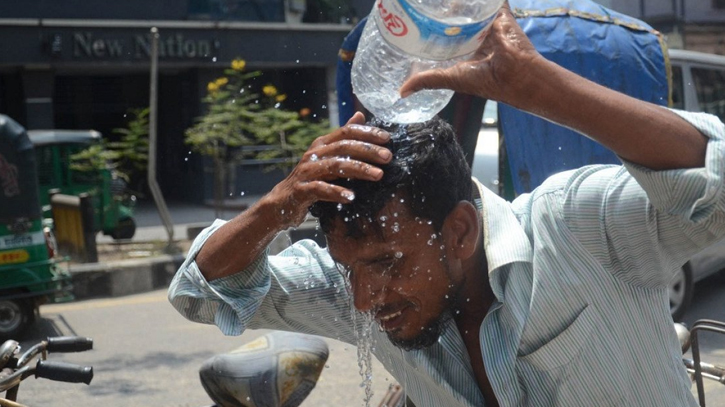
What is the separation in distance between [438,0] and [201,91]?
1535cm

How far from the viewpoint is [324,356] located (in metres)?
2.47

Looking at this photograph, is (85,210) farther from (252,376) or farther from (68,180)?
(252,376)

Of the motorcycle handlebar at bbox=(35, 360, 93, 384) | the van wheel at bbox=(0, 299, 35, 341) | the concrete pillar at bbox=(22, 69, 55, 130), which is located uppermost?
the motorcycle handlebar at bbox=(35, 360, 93, 384)

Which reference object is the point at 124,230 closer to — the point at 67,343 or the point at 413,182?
the point at 67,343

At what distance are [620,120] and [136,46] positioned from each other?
15.4 metres

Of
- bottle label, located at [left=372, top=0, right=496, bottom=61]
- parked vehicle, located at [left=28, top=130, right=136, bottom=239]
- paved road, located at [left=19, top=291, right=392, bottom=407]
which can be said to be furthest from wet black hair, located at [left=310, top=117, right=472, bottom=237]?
parked vehicle, located at [left=28, top=130, right=136, bottom=239]

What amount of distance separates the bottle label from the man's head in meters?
0.15

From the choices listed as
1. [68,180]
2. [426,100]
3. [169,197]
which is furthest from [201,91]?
[426,100]

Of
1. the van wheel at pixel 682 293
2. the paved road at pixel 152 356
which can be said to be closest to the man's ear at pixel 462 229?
the paved road at pixel 152 356

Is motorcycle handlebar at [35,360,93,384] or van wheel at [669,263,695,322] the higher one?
motorcycle handlebar at [35,360,93,384]

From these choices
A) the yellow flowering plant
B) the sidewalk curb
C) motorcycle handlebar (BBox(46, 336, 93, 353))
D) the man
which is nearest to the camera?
the man

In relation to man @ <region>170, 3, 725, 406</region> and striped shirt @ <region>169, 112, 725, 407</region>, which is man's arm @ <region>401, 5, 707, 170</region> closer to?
man @ <region>170, 3, 725, 406</region>

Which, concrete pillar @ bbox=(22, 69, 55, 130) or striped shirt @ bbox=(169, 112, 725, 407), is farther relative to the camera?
concrete pillar @ bbox=(22, 69, 55, 130)

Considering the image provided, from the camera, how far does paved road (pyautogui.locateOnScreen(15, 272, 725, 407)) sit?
212 inches
